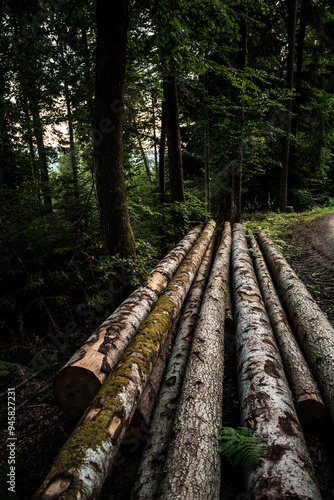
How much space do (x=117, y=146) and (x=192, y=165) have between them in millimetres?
10894

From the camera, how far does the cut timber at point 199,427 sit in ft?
4.90

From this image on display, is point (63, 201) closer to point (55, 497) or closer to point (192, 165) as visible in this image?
point (55, 497)

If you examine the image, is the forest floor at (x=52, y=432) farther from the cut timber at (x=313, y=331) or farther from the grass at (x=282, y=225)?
the grass at (x=282, y=225)

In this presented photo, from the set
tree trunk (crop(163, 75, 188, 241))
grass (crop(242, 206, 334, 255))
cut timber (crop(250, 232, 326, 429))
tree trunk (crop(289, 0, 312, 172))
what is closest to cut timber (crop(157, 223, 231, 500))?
cut timber (crop(250, 232, 326, 429))

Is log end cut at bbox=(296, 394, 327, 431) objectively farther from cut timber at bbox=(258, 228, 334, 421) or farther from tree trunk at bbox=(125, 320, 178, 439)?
tree trunk at bbox=(125, 320, 178, 439)

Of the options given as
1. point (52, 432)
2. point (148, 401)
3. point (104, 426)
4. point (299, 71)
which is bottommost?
point (52, 432)

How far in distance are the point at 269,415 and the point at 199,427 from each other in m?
0.57

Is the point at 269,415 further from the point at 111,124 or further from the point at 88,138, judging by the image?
the point at 88,138

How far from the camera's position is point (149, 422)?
7.41 ft

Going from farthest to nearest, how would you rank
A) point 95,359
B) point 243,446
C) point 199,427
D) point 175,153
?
point 175,153
point 95,359
point 199,427
point 243,446

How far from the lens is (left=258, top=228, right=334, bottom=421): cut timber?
7.42 ft

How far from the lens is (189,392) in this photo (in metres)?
2.12

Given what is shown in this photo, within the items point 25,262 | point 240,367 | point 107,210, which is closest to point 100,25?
point 107,210

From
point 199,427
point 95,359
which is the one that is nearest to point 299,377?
point 199,427
